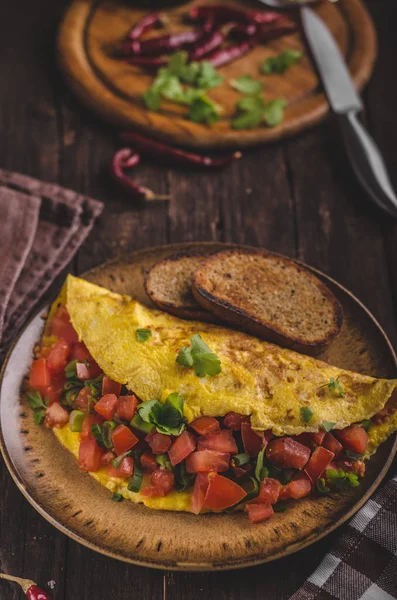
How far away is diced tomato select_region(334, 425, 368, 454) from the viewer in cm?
352

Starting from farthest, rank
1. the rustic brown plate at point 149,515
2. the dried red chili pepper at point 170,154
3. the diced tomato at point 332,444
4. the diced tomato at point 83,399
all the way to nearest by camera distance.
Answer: the dried red chili pepper at point 170,154 → the diced tomato at point 83,399 → the diced tomato at point 332,444 → the rustic brown plate at point 149,515

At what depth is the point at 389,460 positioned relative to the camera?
3.45 m

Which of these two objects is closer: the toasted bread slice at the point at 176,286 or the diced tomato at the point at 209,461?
the diced tomato at the point at 209,461

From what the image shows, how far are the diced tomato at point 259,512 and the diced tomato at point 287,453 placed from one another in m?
0.22

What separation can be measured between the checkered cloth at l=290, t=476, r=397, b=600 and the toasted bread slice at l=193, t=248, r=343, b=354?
0.91 meters

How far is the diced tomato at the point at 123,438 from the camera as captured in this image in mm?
3539

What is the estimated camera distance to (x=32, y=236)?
4.72m

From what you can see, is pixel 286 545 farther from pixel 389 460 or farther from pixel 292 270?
pixel 292 270

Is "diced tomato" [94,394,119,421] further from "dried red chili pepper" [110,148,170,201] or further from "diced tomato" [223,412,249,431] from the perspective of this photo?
"dried red chili pepper" [110,148,170,201]

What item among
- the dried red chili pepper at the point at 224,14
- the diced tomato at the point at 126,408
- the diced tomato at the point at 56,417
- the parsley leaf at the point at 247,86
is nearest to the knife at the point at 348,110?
the dried red chili pepper at the point at 224,14

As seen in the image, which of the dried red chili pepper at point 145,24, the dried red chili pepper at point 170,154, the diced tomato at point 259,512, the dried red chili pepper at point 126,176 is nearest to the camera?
the diced tomato at point 259,512

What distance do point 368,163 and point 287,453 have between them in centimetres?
272

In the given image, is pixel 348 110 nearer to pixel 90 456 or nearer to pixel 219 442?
pixel 219 442

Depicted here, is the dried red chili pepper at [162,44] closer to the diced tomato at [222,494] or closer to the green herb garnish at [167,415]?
the green herb garnish at [167,415]
